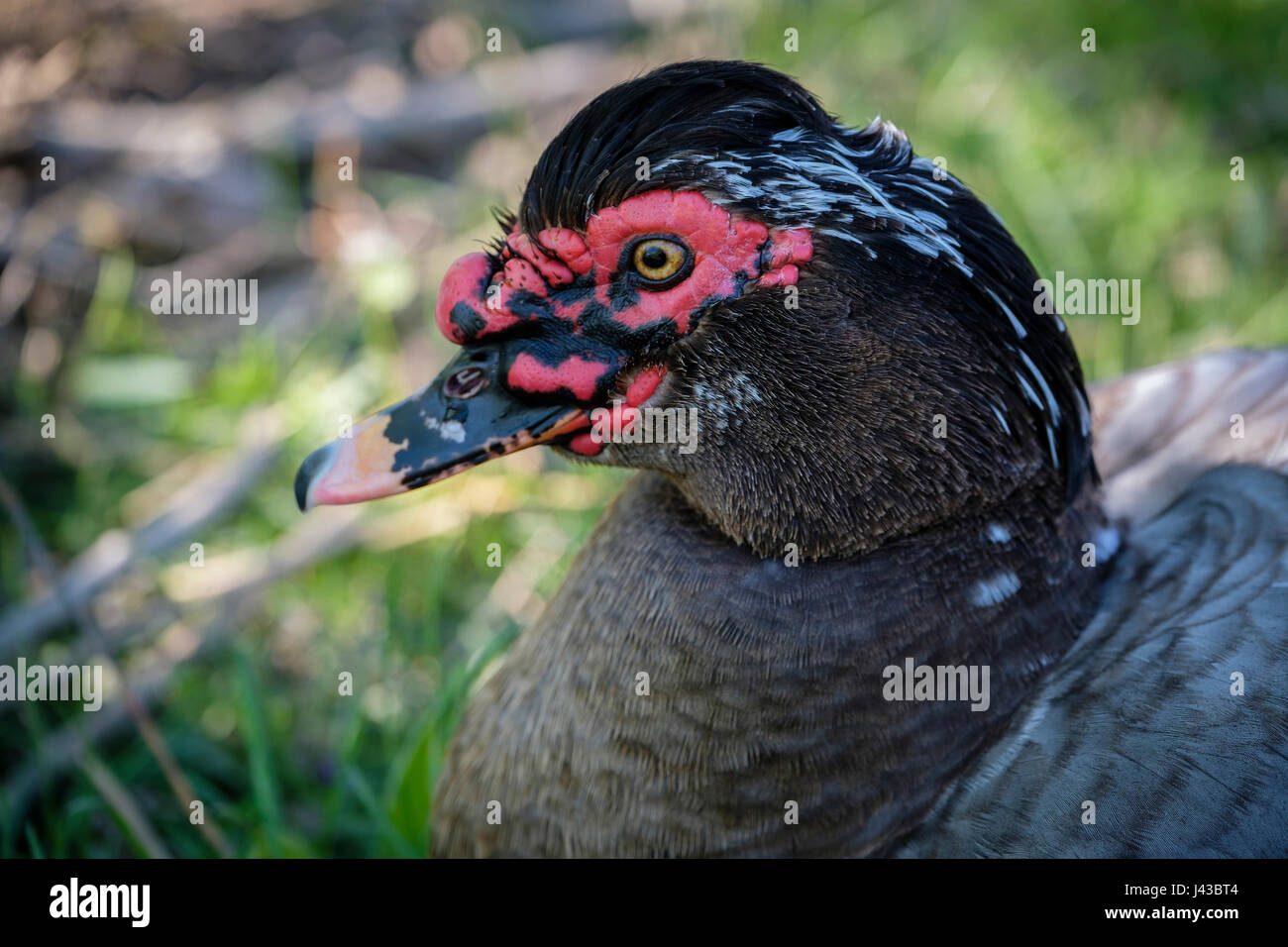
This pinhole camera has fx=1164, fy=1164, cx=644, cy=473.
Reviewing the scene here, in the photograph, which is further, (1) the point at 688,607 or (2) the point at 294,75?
(2) the point at 294,75

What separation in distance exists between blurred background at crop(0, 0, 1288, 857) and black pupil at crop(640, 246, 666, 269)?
1.71 metres

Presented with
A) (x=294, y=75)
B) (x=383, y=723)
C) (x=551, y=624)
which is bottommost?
(x=383, y=723)

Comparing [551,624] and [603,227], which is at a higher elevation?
[603,227]

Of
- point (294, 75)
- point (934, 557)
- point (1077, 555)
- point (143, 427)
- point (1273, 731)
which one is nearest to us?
point (1273, 731)

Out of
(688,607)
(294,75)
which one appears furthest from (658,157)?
(294,75)

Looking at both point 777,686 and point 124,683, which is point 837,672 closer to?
point 777,686

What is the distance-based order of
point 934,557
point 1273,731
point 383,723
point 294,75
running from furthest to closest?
point 294,75 < point 383,723 < point 934,557 < point 1273,731

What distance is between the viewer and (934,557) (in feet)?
8.38

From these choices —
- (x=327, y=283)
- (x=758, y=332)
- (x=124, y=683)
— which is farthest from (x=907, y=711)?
(x=327, y=283)

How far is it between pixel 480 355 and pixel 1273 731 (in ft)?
6.04

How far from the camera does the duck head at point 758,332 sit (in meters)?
2.44

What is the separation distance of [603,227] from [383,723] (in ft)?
6.97

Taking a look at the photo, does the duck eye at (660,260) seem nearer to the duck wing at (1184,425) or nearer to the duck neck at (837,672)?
the duck neck at (837,672)

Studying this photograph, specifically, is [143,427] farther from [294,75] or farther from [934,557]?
[934,557]
